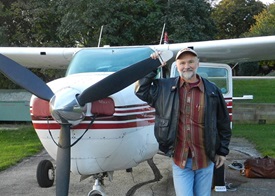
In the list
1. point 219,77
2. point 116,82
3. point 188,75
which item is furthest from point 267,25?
point 188,75

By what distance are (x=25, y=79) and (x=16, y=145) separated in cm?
634

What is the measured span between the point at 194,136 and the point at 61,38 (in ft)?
45.0

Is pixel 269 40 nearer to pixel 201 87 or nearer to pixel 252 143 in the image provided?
pixel 201 87

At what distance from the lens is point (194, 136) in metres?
3.32

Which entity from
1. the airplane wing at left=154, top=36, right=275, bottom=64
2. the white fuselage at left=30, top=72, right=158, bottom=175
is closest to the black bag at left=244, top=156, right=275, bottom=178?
the airplane wing at left=154, top=36, right=275, bottom=64

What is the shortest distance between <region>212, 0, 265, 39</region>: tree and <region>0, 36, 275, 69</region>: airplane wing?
1755 inches

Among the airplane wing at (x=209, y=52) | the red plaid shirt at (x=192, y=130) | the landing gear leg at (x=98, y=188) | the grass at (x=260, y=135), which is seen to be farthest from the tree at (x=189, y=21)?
the red plaid shirt at (x=192, y=130)

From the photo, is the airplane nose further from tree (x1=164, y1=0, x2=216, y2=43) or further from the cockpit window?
tree (x1=164, y1=0, x2=216, y2=43)

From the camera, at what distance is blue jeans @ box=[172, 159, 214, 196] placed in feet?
11.0

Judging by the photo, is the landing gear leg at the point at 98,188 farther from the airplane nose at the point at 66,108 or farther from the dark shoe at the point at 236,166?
the dark shoe at the point at 236,166

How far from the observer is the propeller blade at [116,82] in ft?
13.2

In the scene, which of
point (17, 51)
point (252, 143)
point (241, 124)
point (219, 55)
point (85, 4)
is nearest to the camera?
point (219, 55)

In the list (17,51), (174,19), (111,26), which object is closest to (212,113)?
(17,51)

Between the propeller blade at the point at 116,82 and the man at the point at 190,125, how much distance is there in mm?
663
